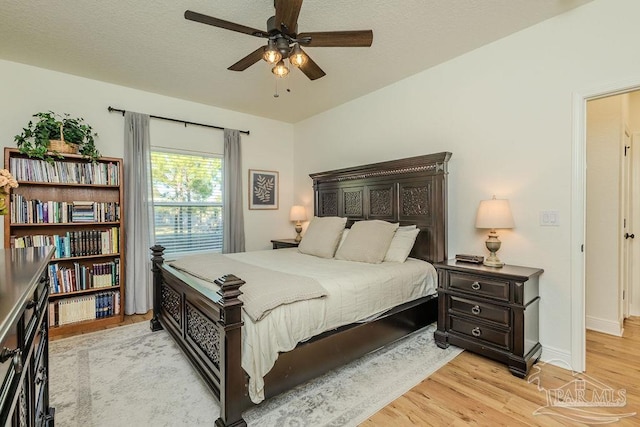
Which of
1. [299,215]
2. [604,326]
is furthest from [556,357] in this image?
[299,215]

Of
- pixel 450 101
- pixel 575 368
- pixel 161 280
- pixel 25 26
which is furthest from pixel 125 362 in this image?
pixel 450 101

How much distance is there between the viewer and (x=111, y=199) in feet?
12.0

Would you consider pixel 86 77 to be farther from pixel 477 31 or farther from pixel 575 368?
pixel 575 368

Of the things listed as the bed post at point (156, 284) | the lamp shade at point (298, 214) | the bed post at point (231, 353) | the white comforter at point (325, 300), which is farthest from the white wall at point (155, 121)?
the bed post at point (231, 353)

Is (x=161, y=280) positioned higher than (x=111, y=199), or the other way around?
(x=111, y=199)

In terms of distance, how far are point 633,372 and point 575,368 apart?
0.39 m

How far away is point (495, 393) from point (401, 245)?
143 centimetres

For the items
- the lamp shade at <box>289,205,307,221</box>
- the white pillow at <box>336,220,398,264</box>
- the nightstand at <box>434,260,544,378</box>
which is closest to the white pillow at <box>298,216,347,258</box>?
the white pillow at <box>336,220,398,264</box>

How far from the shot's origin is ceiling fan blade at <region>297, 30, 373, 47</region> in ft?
6.60

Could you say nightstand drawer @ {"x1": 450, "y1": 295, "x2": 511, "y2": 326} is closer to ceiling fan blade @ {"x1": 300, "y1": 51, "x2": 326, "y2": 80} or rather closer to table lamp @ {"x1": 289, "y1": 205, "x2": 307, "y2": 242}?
ceiling fan blade @ {"x1": 300, "y1": 51, "x2": 326, "y2": 80}

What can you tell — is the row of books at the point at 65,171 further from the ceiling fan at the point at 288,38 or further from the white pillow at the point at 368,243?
the white pillow at the point at 368,243

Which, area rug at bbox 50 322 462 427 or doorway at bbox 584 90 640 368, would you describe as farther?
doorway at bbox 584 90 640 368

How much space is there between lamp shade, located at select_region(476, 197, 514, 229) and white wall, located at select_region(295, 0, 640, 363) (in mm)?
225

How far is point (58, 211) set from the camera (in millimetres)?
3150
